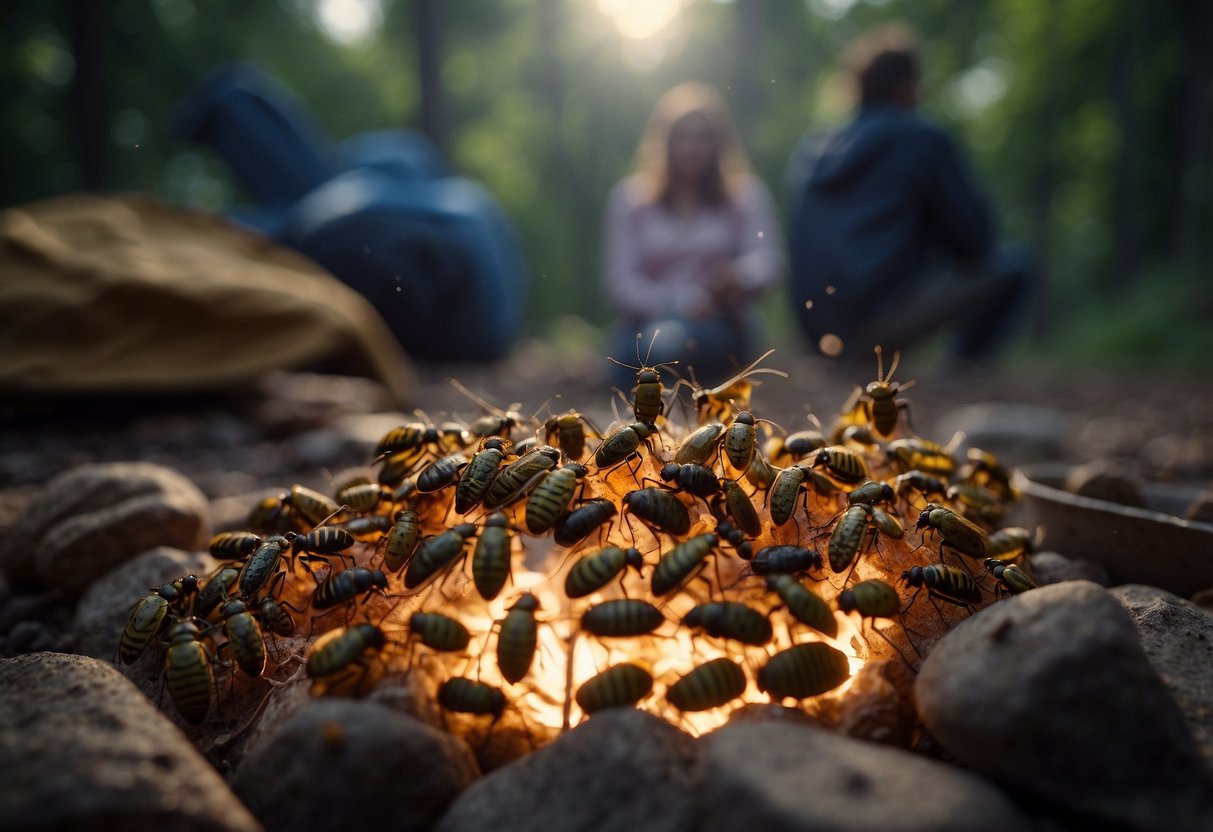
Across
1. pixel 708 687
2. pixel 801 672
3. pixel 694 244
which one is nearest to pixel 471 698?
pixel 708 687

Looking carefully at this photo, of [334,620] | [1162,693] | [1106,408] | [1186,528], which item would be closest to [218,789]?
[334,620]

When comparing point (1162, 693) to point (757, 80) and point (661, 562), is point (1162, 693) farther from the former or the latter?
point (757, 80)

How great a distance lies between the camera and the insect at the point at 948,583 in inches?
77.3

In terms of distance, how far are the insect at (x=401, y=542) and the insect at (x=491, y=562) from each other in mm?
269

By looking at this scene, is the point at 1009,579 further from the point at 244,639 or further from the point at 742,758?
the point at 244,639

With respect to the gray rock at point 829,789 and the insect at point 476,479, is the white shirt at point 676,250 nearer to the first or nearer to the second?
the insect at point 476,479

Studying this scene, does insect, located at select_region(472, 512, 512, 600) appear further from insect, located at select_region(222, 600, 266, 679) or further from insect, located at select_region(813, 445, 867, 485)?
insect, located at select_region(813, 445, 867, 485)

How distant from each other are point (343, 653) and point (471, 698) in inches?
12.0

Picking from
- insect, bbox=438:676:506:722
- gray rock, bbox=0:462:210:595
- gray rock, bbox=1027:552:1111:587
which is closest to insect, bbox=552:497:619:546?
insect, bbox=438:676:506:722

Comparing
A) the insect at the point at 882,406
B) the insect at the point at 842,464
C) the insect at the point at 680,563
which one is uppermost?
the insect at the point at 882,406

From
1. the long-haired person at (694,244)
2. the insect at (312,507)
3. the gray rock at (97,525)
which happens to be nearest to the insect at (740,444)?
the insect at (312,507)

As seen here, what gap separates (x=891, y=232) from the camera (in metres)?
9.66

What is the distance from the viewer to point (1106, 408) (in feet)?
26.8

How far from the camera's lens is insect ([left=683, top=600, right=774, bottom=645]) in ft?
5.94
